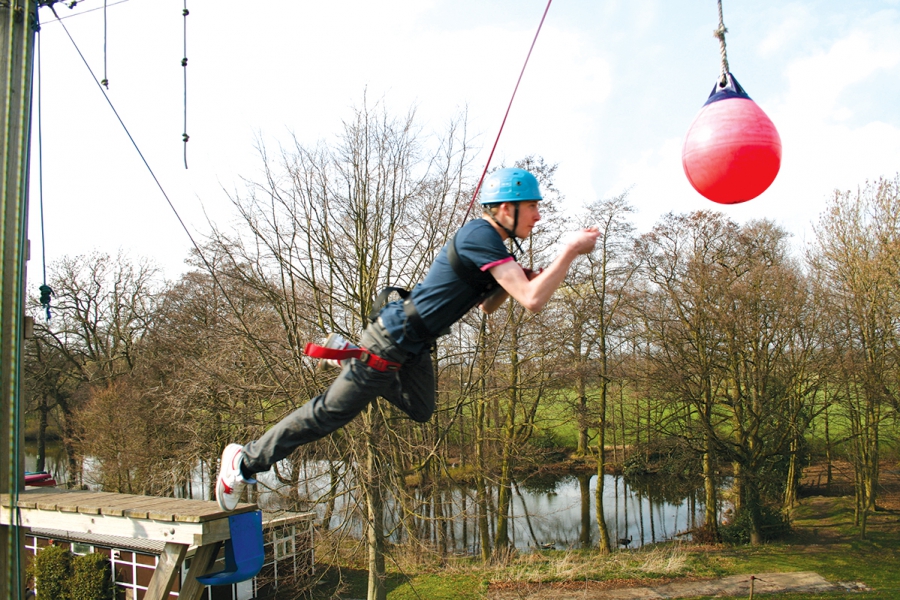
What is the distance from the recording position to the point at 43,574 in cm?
1203

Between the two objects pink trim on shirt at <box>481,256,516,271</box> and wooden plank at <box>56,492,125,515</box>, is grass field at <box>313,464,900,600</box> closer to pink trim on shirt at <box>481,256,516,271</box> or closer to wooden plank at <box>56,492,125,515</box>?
wooden plank at <box>56,492,125,515</box>

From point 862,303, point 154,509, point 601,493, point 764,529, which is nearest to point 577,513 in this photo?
point 601,493

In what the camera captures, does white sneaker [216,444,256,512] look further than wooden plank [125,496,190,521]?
No

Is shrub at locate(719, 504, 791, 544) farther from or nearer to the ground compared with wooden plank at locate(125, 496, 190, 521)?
nearer to the ground

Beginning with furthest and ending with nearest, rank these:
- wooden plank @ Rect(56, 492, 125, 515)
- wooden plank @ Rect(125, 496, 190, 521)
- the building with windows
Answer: the building with windows < wooden plank @ Rect(56, 492, 125, 515) < wooden plank @ Rect(125, 496, 190, 521)

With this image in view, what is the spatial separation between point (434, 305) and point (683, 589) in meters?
14.2

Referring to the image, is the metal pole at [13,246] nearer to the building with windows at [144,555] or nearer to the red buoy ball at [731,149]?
the red buoy ball at [731,149]

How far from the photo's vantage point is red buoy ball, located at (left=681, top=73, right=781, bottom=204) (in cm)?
271

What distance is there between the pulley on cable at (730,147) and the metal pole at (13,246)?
3711mm

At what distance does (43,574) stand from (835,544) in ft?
63.0

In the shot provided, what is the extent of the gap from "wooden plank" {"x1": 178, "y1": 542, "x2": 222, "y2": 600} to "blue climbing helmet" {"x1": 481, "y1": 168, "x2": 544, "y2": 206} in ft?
8.39

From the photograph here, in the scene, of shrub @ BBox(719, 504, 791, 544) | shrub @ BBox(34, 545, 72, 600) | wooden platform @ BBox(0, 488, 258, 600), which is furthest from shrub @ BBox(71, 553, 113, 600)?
shrub @ BBox(719, 504, 791, 544)

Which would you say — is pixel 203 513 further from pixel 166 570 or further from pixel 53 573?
pixel 53 573

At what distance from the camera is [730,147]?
2730mm
